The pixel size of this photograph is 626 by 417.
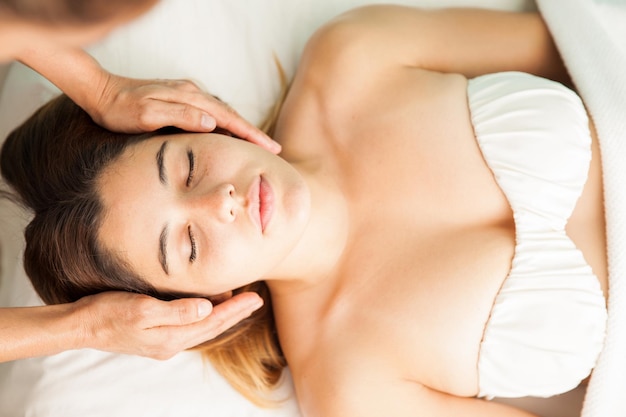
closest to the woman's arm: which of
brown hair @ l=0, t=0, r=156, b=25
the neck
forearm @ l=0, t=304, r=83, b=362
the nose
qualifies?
the neck

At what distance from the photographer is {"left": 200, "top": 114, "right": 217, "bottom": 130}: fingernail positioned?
1431mm

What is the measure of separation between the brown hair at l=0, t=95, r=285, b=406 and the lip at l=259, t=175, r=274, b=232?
286 millimetres

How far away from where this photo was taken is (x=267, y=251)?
1.38 meters

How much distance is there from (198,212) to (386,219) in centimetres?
49

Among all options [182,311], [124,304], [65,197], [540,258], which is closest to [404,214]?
[540,258]

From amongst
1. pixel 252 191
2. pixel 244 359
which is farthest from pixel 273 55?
pixel 244 359

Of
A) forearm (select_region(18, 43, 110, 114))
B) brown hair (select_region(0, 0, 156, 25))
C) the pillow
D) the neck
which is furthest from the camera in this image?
the pillow

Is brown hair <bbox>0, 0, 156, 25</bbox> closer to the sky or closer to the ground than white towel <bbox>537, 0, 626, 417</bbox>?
closer to the sky

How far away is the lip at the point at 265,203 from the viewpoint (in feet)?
4.47

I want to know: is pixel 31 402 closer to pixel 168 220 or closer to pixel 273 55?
pixel 168 220

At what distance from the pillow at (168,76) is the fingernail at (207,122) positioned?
17.5 inches

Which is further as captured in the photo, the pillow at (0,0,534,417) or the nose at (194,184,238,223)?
the pillow at (0,0,534,417)

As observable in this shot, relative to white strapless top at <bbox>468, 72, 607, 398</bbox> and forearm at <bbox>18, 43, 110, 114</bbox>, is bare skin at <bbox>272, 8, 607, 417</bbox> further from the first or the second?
forearm at <bbox>18, 43, 110, 114</bbox>

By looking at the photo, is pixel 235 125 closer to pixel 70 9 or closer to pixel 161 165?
pixel 161 165
